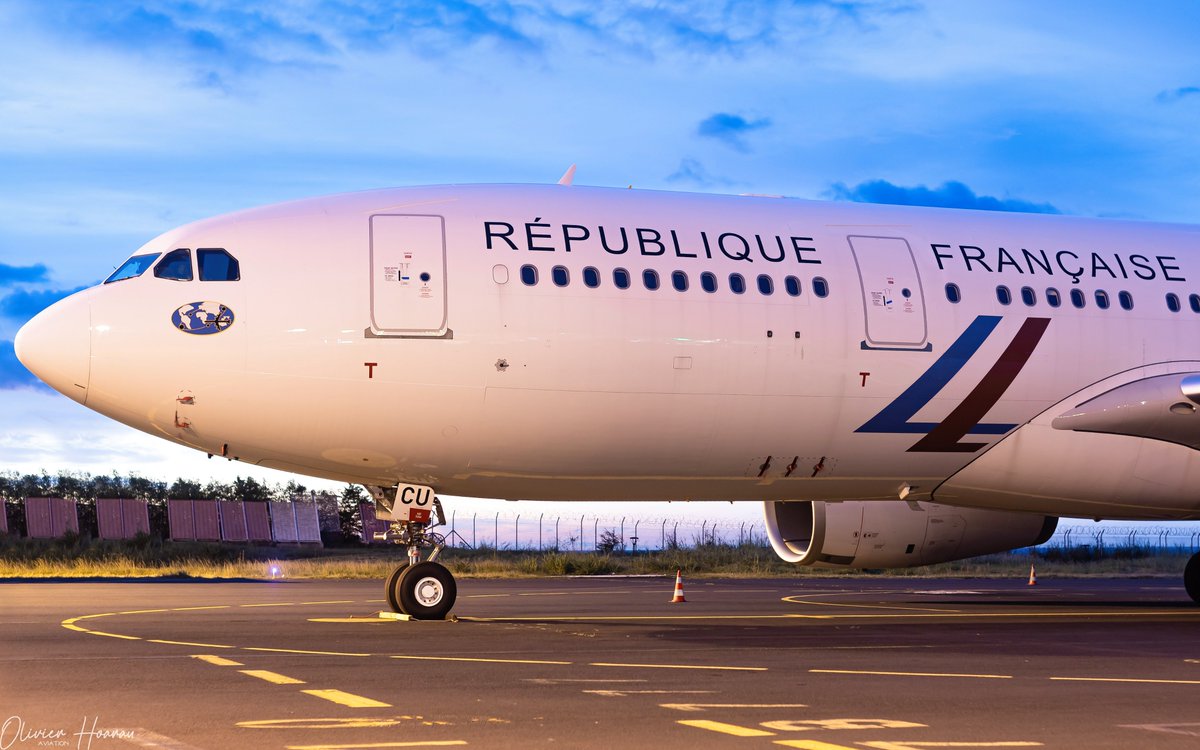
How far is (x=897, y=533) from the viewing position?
20.4m

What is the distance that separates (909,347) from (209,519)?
46.8m

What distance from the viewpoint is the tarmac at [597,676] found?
8109 mm

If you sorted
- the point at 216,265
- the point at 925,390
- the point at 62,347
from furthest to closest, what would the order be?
the point at 925,390
the point at 216,265
the point at 62,347

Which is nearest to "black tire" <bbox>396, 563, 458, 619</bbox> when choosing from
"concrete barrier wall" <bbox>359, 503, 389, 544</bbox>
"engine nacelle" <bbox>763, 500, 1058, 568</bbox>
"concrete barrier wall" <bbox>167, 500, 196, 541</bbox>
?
"engine nacelle" <bbox>763, 500, 1058, 568</bbox>

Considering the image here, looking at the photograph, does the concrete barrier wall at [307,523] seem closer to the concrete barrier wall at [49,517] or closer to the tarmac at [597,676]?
the concrete barrier wall at [49,517]

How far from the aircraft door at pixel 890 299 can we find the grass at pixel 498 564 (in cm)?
1660

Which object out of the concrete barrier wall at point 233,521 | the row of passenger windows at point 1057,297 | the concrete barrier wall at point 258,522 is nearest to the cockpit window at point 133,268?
the row of passenger windows at point 1057,297

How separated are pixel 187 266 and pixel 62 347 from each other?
5.02 feet

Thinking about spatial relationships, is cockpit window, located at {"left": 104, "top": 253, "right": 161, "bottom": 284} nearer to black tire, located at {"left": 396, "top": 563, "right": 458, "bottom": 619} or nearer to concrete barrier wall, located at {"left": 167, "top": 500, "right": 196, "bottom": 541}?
black tire, located at {"left": 396, "top": 563, "right": 458, "bottom": 619}

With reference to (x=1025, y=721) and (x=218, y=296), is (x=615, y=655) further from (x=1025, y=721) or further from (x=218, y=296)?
(x=218, y=296)

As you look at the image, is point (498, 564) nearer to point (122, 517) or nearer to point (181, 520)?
point (181, 520)

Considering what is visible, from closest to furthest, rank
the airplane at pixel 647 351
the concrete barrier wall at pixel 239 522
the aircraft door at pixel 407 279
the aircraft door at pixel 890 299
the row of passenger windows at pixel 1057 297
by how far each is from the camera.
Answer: the airplane at pixel 647 351, the aircraft door at pixel 407 279, the aircraft door at pixel 890 299, the row of passenger windows at pixel 1057 297, the concrete barrier wall at pixel 239 522

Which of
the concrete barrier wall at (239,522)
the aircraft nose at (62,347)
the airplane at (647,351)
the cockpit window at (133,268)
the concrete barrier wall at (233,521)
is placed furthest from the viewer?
the concrete barrier wall at (233,521)

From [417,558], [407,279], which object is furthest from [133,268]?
[417,558]
